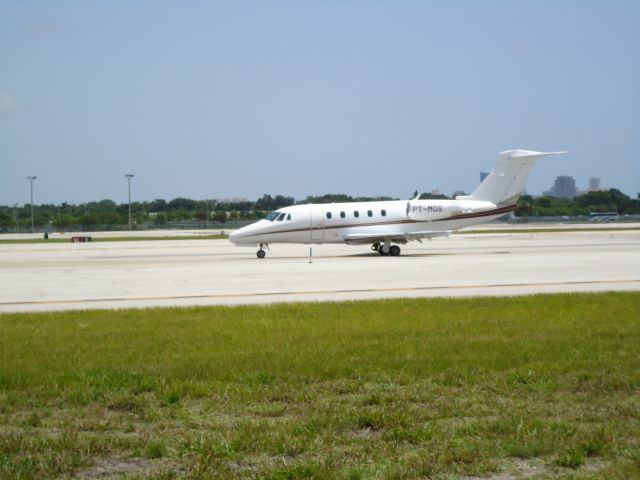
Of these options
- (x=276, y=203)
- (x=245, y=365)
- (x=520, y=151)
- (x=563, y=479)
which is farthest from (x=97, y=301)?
(x=276, y=203)

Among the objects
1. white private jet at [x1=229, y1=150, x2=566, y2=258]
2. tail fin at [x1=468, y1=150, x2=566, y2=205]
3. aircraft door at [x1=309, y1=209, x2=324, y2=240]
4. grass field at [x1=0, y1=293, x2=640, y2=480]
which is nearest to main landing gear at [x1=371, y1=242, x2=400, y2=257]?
white private jet at [x1=229, y1=150, x2=566, y2=258]

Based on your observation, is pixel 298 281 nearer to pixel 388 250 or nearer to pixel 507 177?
pixel 388 250

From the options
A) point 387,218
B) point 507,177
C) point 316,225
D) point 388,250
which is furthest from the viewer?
point 507,177

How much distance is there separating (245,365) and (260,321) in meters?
4.14

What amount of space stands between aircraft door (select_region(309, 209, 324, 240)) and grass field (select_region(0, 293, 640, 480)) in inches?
994

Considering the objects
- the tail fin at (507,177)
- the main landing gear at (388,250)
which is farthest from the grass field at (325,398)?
the tail fin at (507,177)

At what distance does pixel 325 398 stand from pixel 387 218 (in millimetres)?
32257

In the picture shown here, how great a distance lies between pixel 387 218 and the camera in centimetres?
4075

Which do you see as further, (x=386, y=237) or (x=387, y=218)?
(x=387, y=218)

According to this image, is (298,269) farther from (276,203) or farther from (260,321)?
(276,203)

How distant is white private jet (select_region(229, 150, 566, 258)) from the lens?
39688 millimetres

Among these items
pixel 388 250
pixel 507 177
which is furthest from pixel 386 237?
pixel 507 177

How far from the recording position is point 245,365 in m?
10.4

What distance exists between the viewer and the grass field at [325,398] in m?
6.61
